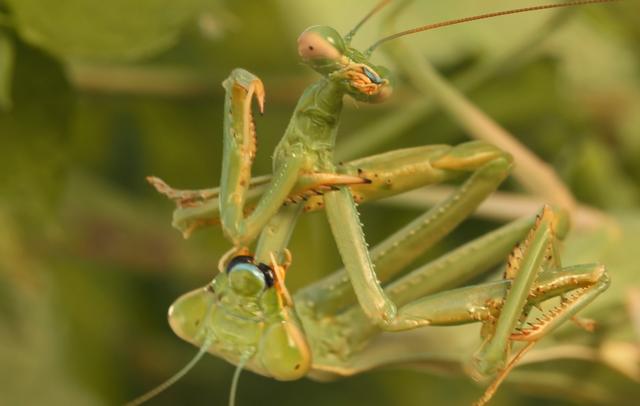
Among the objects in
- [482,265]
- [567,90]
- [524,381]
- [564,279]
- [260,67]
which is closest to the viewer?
[564,279]

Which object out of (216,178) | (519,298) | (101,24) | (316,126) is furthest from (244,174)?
(216,178)

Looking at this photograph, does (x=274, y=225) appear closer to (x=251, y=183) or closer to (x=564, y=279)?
(x=251, y=183)

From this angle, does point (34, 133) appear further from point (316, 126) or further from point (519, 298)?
point (519, 298)

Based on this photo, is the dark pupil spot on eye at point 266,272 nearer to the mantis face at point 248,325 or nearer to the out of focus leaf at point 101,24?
the mantis face at point 248,325

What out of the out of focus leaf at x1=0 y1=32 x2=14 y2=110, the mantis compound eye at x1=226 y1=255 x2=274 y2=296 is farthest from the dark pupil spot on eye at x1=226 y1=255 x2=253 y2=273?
the out of focus leaf at x1=0 y1=32 x2=14 y2=110

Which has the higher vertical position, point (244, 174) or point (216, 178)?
point (216, 178)

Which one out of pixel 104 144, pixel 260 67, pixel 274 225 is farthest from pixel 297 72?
pixel 274 225

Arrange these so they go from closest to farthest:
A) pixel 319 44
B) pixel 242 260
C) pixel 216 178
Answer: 1. pixel 319 44
2. pixel 242 260
3. pixel 216 178
